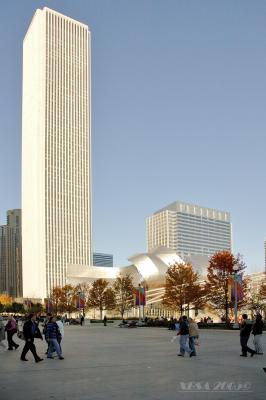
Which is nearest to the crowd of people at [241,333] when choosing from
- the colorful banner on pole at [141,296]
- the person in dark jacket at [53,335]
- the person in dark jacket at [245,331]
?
the person in dark jacket at [245,331]

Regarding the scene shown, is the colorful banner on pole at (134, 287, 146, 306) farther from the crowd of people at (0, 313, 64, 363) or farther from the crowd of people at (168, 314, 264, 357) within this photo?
the crowd of people at (168, 314, 264, 357)

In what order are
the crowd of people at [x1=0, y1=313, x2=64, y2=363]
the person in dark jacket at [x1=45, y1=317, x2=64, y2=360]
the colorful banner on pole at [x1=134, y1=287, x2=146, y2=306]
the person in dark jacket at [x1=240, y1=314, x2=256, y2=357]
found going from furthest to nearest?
the colorful banner on pole at [x1=134, y1=287, x2=146, y2=306]
the person in dark jacket at [x1=240, y1=314, x2=256, y2=357]
the person in dark jacket at [x1=45, y1=317, x2=64, y2=360]
the crowd of people at [x1=0, y1=313, x2=64, y2=363]

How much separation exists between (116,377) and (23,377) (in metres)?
2.65

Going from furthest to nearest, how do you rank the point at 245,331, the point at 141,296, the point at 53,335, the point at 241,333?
the point at 141,296 → the point at 241,333 → the point at 245,331 → the point at 53,335

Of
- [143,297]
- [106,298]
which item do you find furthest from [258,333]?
[106,298]

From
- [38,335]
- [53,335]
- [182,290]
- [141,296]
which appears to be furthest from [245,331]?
[182,290]

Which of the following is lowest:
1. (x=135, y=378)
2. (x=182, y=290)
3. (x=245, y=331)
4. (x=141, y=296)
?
(x=141, y=296)

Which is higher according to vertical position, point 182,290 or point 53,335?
Result: point 53,335

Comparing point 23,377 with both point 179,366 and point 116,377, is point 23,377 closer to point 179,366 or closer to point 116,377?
point 116,377

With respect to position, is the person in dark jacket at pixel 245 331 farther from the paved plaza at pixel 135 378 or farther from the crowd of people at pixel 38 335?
the crowd of people at pixel 38 335

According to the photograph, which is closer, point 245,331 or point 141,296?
point 245,331

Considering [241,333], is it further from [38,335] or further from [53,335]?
[38,335]

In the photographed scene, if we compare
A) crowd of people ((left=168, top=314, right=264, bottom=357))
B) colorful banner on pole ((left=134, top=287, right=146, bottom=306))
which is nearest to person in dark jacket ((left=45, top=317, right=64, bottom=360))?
crowd of people ((left=168, top=314, right=264, bottom=357))

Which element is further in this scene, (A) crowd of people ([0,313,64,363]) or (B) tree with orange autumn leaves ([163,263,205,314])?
(B) tree with orange autumn leaves ([163,263,205,314])
